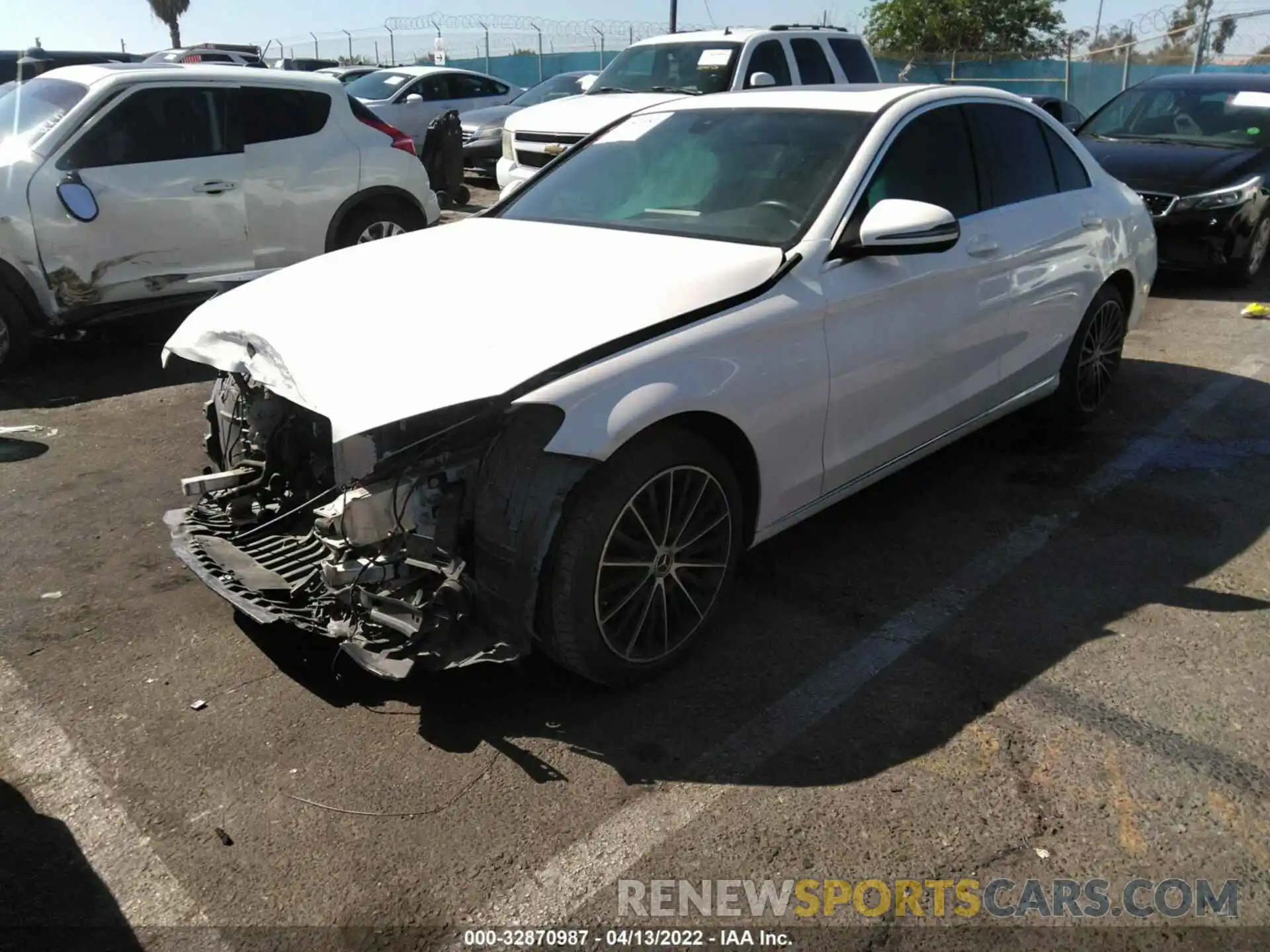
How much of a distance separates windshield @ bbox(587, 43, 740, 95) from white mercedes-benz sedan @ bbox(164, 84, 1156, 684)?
5.48m

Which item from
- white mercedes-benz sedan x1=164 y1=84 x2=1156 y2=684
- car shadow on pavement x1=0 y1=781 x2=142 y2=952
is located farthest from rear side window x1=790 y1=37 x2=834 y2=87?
car shadow on pavement x1=0 y1=781 x2=142 y2=952

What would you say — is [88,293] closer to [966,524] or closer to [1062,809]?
[966,524]

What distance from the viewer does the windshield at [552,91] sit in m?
15.7

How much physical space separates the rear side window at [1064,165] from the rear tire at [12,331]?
6067 millimetres

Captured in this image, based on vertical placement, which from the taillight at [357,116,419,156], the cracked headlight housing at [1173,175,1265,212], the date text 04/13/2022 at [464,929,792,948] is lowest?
the date text 04/13/2022 at [464,929,792,948]

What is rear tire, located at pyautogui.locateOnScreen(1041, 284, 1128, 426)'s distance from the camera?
17.5ft

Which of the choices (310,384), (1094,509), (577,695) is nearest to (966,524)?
(1094,509)

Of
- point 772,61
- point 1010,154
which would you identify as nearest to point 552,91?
point 772,61

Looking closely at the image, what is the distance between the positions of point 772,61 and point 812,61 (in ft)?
1.88

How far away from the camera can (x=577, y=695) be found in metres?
3.36

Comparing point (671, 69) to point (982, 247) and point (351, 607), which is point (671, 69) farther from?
point (351, 607)

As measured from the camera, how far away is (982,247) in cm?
440

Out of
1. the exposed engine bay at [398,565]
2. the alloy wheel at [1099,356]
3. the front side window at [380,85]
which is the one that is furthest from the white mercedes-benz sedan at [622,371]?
the front side window at [380,85]

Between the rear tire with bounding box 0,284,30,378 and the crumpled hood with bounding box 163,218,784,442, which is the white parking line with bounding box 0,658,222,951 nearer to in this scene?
the crumpled hood with bounding box 163,218,784,442
